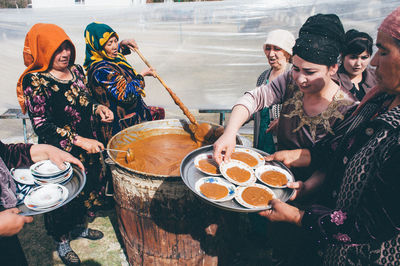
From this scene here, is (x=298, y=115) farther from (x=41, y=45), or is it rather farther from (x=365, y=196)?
(x=41, y=45)

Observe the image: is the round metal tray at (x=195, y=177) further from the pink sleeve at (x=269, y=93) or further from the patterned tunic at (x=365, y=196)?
the pink sleeve at (x=269, y=93)

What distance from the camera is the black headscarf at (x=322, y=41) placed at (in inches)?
67.0

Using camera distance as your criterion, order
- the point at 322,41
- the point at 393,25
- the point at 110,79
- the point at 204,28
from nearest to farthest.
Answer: the point at 393,25, the point at 322,41, the point at 110,79, the point at 204,28

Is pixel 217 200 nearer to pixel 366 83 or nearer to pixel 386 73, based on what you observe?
pixel 386 73

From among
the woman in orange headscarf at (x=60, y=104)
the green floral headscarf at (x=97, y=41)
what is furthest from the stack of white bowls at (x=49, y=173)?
the green floral headscarf at (x=97, y=41)

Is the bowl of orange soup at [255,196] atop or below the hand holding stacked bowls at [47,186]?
atop

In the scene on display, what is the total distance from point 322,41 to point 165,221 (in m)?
1.92

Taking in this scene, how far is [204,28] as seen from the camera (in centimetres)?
570

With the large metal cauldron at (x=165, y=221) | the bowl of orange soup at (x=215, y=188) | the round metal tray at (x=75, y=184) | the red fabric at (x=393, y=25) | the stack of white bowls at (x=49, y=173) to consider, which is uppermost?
the red fabric at (x=393, y=25)

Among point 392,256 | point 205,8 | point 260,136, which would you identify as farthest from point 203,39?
point 392,256

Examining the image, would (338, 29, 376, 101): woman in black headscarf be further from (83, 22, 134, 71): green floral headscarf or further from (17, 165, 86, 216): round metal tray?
(17, 165, 86, 216): round metal tray

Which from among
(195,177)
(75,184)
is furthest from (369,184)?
(75,184)

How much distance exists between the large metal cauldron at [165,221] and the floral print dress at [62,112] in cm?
61

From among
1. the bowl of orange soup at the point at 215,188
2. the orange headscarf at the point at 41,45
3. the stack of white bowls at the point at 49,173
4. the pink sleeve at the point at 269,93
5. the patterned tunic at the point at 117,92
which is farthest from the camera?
the patterned tunic at the point at 117,92
